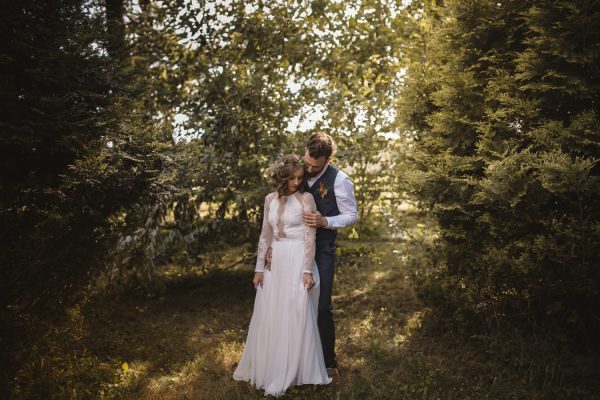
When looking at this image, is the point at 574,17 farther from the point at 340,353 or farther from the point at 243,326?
the point at 243,326

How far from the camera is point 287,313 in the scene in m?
4.43

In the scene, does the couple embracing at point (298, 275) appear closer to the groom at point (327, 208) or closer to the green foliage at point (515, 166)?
the groom at point (327, 208)

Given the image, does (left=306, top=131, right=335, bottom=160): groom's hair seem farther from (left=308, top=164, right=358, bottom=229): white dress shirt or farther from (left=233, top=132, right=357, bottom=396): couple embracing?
(left=308, top=164, right=358, bottom=229): white dress shirt

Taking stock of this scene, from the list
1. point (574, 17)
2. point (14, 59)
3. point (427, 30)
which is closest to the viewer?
point (14, 59)

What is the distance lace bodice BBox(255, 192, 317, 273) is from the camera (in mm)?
4488

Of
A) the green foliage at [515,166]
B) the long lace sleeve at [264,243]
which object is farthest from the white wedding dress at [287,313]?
the green foliage at [515,166]

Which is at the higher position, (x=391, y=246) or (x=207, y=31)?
(x=207, y=31)

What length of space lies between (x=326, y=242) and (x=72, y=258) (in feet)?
8.15

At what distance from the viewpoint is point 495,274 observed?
15.7ft

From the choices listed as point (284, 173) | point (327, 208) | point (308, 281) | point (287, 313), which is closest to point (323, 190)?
point (327, 208)

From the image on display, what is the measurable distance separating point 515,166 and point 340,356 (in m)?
2.98

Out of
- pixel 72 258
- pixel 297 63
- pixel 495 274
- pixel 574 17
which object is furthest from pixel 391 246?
pixel 72 258

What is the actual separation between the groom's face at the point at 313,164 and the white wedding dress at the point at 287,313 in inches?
15.6

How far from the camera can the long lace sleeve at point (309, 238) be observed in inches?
176
